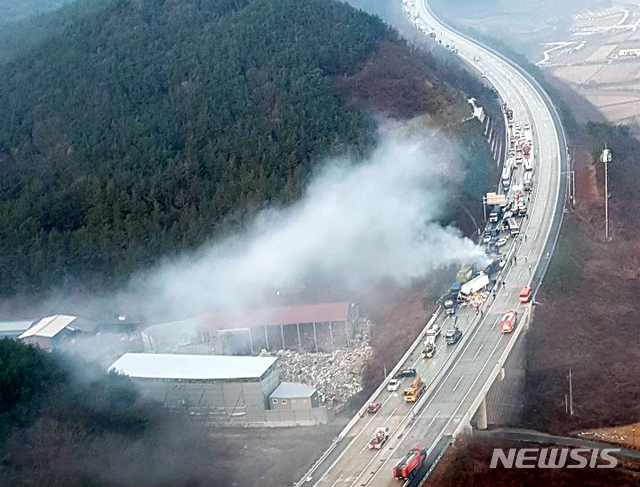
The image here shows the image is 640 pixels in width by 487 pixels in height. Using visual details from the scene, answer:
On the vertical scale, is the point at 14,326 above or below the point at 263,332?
above

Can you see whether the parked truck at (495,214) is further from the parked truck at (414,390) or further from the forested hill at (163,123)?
the parked truck at (414,390)

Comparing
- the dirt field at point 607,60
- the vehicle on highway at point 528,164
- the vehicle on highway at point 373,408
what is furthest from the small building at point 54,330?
the dirt field at point 607,60

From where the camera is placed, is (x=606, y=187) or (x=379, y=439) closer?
(x=379, y=439)

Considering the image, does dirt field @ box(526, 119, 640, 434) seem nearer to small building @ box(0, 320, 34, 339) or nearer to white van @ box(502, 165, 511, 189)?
white van @ box(502, 165, 511, 189)

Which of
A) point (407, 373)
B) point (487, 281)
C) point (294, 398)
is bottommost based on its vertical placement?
point (294, 398)

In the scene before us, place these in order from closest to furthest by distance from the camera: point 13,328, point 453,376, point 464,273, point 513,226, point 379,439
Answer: point 379,439
point 453,376
point 464,273
point 13,328
point 513,226

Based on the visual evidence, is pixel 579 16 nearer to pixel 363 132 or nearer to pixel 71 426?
pixel 363 132

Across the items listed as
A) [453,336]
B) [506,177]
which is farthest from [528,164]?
[453,336]

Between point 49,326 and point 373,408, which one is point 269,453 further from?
point 49,326
